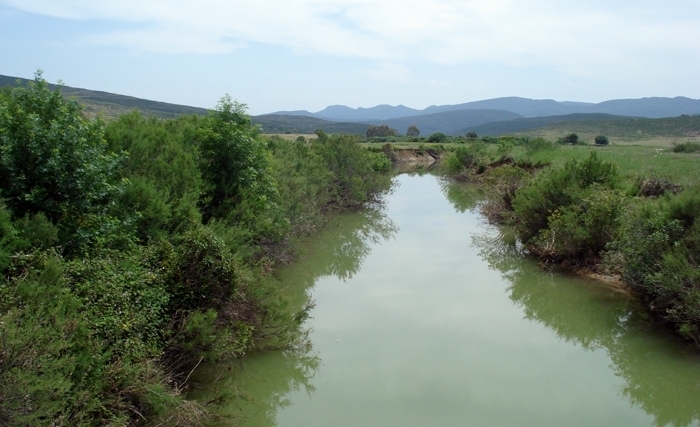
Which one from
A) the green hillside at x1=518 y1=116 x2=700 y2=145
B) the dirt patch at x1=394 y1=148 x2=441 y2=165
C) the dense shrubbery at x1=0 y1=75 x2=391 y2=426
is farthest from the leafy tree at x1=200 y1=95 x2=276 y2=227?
the green hillside at x1=518 y1=116 x2=700 y2=145

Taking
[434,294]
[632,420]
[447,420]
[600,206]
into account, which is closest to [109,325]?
[447,420]

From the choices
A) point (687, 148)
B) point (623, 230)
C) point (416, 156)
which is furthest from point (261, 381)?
point (416, 156)

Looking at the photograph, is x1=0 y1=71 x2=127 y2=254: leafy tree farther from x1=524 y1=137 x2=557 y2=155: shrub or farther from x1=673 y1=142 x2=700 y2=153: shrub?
x1=673 y1=142 x2=700 y2=153: shrub

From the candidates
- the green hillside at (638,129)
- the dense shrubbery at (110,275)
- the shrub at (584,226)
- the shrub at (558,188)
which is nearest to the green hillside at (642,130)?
the green hillside at (638,129)

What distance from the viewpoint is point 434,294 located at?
45.2 ft

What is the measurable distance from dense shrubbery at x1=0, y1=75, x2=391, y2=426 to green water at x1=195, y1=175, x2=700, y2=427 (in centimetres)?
103

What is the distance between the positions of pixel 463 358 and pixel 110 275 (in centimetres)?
610

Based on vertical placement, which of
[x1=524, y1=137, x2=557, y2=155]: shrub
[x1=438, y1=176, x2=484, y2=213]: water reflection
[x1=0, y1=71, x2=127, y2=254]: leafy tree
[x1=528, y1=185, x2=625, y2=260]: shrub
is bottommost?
[x1=438, y1=176, x2=484, y2=213]: water reflection

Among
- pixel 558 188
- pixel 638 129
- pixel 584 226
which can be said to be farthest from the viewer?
pixel 638 129

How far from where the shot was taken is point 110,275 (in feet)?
23.6

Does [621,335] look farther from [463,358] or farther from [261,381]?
[261,381]

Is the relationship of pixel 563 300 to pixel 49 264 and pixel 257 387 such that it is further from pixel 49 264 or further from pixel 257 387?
pixel 49 264

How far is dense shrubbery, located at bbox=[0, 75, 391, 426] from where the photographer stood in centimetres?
554

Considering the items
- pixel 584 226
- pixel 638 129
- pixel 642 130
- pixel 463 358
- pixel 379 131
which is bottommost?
pixel 463 358
